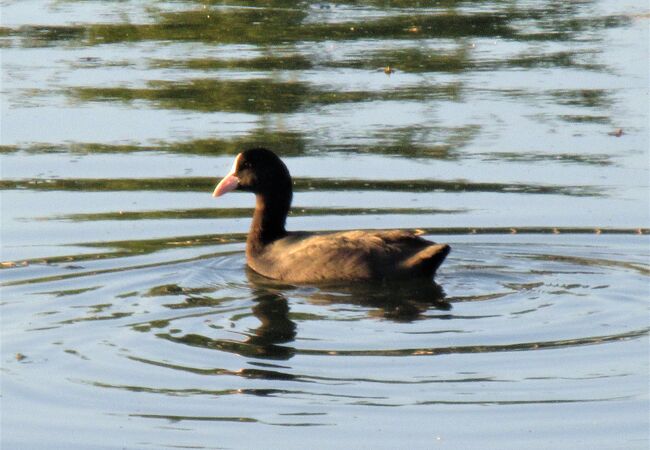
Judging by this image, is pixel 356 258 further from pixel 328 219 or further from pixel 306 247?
pixel 328 219

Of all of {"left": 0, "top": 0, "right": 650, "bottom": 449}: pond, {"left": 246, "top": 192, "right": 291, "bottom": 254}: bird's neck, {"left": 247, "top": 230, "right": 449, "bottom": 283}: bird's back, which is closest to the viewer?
{"left": 0, "top": 0, "right": 650, "bottom": 449}: pond

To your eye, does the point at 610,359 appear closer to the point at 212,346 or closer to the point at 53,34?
the point at 212,346

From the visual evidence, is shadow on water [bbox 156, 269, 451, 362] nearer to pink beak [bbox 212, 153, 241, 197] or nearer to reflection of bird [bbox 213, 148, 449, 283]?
reflection of bird [bbox 213, 148, 449, 283]

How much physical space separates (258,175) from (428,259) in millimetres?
1889

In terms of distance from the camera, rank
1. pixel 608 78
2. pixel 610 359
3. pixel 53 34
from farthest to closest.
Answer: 1. pixel 53 34
2. pixel 608 78
3. pixel 610 359

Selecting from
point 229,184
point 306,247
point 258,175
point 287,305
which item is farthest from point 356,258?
point 229,184

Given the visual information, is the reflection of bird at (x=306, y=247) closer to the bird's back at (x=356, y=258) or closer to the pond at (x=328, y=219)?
the bird's back at (x=356, y=258)

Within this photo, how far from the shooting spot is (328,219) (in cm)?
1206

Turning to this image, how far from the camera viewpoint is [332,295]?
33.9 ft

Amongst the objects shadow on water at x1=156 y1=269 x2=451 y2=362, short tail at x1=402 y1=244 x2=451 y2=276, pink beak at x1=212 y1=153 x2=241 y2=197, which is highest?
pink beak at x1=212 y1=153 x2=241 y2=197

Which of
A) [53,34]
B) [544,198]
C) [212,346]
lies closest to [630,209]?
[544,198]

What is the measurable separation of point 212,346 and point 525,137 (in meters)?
6.01

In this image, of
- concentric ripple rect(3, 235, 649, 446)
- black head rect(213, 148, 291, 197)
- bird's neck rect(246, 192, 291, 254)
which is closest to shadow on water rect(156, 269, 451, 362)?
concentric ripple rect(3, 235, 649, 446)

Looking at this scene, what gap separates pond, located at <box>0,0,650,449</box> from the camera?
25.5 feet
